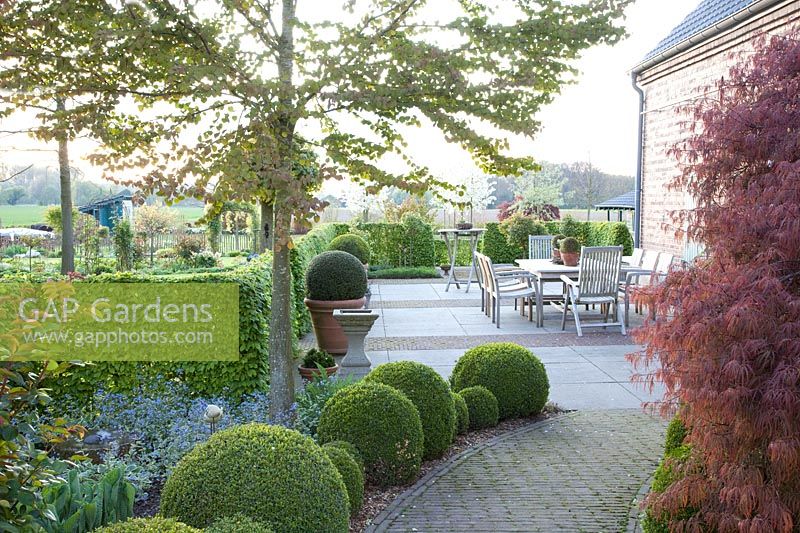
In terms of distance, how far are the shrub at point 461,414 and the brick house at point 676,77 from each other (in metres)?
5.90

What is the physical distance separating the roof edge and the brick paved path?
6114mm

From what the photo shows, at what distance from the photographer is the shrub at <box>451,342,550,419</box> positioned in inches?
238

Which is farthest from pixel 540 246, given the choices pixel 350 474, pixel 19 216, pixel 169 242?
pixel 19 216

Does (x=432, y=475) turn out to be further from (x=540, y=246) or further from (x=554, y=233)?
(x=554, y=233)

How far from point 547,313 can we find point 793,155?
31.0 ft

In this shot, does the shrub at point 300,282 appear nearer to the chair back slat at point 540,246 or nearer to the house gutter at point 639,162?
the chair back slat at point 540,246

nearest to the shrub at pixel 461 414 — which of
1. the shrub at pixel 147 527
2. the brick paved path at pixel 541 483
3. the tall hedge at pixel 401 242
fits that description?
the brick paved path at pixel 541 483

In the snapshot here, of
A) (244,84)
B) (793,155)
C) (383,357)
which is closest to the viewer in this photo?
(793,155)

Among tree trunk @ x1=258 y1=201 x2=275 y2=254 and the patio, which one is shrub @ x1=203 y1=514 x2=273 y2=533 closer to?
tree trunk @ x1=258 y1=201 x2=275 y2=254

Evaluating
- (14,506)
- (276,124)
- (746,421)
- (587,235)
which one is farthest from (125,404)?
(587,235)

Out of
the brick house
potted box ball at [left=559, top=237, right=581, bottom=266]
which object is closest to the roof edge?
the brick house

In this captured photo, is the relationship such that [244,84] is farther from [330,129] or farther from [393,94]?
[330,129]

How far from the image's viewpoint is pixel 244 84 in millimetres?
4371

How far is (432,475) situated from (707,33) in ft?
28.7
